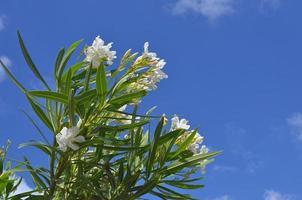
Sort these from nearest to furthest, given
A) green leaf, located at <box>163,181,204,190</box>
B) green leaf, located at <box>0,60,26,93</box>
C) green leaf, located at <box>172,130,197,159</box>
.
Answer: green leaf, located at <box>0,60,26,93</box> < green leaf, located at <box>172,130,197,159</box> < green leaf, located at <box>163,181,204,190</box>

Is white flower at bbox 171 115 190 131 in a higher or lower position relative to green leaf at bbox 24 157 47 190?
higher

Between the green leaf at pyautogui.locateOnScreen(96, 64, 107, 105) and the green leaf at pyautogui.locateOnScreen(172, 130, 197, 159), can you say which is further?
the green leaf at pyautogui.locateOnScreen(172, 130, 197, 159)

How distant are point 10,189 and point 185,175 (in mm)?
838

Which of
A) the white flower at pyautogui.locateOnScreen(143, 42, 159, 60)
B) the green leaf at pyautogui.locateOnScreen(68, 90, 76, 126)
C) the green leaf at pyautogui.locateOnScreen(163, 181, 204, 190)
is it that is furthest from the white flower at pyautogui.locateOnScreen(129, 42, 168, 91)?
the green leaf at pyautogui.locateOnScreen(163, 181, 204, 190)

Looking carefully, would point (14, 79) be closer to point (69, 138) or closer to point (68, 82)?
point (68, 82)

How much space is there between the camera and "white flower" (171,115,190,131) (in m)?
2.48

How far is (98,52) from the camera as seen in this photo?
2.23m

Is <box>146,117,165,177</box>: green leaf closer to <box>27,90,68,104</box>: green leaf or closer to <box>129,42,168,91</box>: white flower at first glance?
<box>129,42,168,91</box>: white flower

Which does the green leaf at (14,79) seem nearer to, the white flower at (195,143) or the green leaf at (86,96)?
the green leaf at (86,96)

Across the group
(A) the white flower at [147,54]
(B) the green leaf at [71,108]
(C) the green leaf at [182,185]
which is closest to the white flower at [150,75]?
(A) the white flower at [147,54]

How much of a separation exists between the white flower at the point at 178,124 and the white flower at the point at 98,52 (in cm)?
45

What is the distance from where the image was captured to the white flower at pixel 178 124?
2479 mm

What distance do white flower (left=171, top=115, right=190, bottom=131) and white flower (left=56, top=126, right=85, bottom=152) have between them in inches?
22.4

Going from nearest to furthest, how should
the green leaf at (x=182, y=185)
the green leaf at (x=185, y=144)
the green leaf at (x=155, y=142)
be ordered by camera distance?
the green leaf at (x=155, y=142)
the green leaf at (x=185, y=144)
the green leaf at (x=182, y=185)
